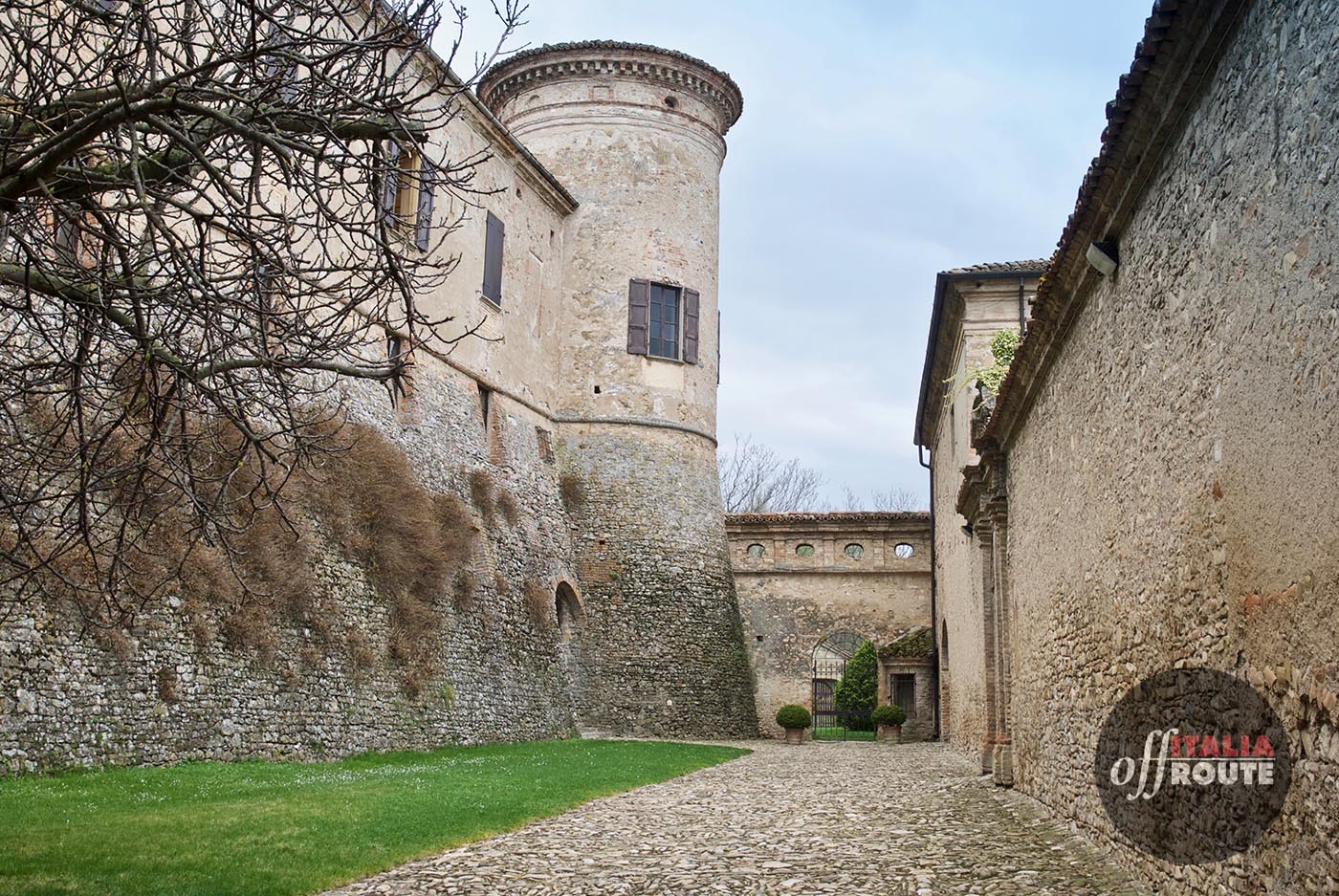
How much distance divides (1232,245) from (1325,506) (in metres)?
1.43

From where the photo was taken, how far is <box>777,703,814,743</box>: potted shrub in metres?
25.8

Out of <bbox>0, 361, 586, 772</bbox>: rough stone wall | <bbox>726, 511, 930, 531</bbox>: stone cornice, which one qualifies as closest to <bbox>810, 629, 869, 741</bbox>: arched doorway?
<bbox>726, 511, 930, 531</bbox>: stone cornice

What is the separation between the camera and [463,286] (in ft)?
71.4

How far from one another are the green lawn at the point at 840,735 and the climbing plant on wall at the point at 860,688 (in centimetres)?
23

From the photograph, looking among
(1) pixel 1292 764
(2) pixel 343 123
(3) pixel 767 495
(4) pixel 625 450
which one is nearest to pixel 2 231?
(2) pixel 343 123

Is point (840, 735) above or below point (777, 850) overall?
below

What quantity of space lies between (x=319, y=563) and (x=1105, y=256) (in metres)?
11.3

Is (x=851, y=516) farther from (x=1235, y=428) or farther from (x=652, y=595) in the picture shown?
(x=1235, y=428)

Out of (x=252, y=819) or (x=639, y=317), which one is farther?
(x=639, y=317)

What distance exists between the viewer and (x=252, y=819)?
326 inches

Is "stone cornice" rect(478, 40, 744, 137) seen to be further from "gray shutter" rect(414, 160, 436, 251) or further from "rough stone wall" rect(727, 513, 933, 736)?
"rough stone wall" rect(727, 513, 933, 736)

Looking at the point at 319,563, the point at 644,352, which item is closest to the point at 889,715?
the point at 644,352

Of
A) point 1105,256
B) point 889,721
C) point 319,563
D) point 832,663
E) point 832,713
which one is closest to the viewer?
point 1105,256

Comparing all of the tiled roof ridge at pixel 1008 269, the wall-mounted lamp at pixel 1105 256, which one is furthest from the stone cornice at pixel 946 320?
the wall-mounted lamp at pixel 1105 256
